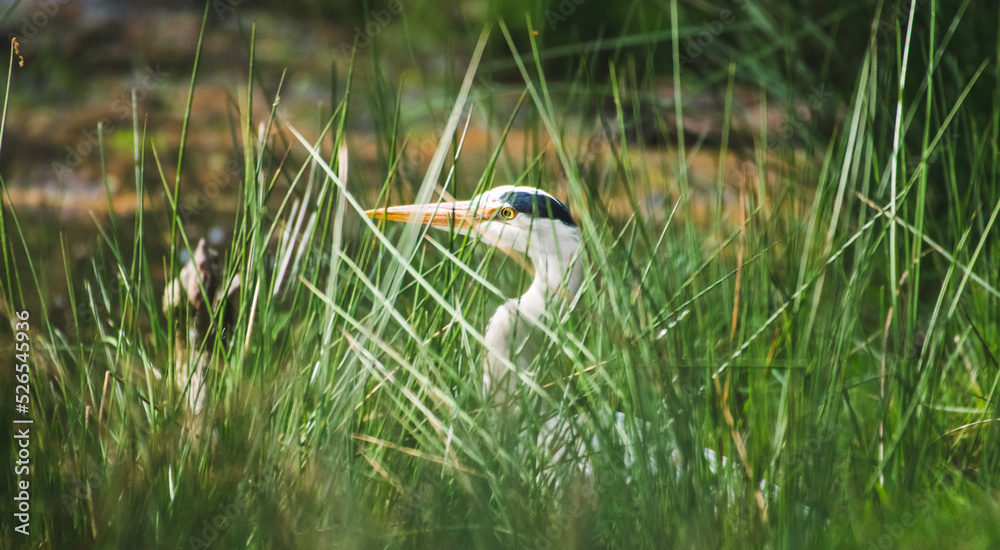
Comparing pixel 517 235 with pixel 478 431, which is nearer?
pixel 478 431

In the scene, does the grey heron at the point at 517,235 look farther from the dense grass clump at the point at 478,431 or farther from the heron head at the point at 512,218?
the dense grass clump at the point at 478,431

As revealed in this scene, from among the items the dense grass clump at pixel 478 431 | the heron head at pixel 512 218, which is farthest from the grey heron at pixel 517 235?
the dense grass clump at pixel 478 431

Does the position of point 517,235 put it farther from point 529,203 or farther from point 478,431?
point 478,431

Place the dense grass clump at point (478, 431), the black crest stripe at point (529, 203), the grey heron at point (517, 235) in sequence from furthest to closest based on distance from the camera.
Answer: the black crest stripe at point (529, 203) → the grey heron at point (517, 235) → the dense grass clump at point (478, 431)

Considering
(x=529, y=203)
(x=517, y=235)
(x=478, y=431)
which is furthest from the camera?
(x=529, y=203)

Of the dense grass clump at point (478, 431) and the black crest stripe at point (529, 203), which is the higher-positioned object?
Result: the black crest stripe at point (529, 203)

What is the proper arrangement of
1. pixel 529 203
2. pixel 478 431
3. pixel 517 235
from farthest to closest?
pixel 529 203, pixel 517 235, pixel 478 431

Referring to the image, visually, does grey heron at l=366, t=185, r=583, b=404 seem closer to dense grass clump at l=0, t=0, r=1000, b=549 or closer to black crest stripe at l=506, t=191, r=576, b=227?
black crest stripe at l=506, t=191, r=576, b=227

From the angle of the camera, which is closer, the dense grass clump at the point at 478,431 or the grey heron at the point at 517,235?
the dense grass clump at the point at 478,431

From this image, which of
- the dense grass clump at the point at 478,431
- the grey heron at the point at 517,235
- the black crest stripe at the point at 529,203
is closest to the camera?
the dense grass clump at the point at 478,431

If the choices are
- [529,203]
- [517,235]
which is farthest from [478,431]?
[529,203]

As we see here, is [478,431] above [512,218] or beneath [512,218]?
beneath

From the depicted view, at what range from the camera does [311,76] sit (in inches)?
222

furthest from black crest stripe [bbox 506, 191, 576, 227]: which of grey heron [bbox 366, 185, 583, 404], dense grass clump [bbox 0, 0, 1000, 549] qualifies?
dense grass clump [bbox 0, 0, 1000, 549]
